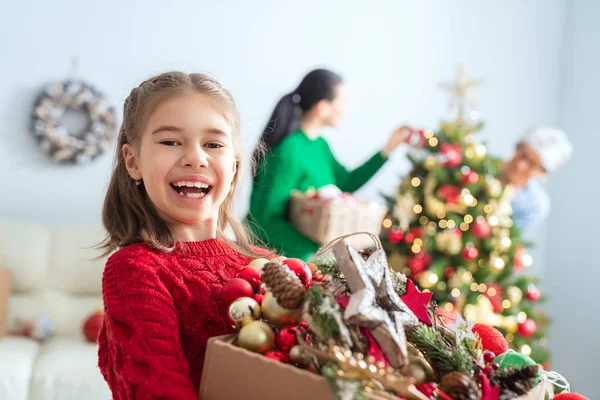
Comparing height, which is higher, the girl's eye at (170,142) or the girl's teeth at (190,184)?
the girl's eye at (170,142)

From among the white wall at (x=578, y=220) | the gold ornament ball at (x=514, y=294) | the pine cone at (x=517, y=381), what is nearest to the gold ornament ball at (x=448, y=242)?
the gold ornament ball at (x=514, y=294)

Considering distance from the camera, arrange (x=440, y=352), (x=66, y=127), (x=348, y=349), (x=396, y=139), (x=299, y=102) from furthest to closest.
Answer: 1. (x=66, y=127)
2. (x=396, y=139)
3. (x=299, y=102)
4. (x=440, y=352)
5. (x=348, y=349)

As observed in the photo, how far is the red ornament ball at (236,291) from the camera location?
910mm

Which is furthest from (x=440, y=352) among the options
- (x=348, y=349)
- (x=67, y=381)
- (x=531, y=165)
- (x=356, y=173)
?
(x=531, y=165)

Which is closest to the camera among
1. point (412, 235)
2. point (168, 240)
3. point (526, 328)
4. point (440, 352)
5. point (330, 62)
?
point (440, 352)

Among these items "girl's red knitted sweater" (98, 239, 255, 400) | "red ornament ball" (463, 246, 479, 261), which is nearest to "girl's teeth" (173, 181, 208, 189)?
"girl's red knitted sweater" (98, 239, 255, 400)

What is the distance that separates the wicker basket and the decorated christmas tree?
0.54 metres

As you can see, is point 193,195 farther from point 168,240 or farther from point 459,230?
point 459,230

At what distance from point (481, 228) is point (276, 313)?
2614 mm

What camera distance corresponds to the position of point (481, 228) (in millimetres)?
3248

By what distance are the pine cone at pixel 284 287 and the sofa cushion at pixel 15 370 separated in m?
2.25

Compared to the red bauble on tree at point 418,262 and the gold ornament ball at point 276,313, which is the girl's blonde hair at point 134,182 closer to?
the gold ornament ball at point 276,313

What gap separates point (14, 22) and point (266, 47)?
1490 millimetres

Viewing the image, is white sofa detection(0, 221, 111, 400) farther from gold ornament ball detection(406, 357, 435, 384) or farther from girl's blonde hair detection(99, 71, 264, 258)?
gold ornament ball detection(406, 357, 435, 384)
